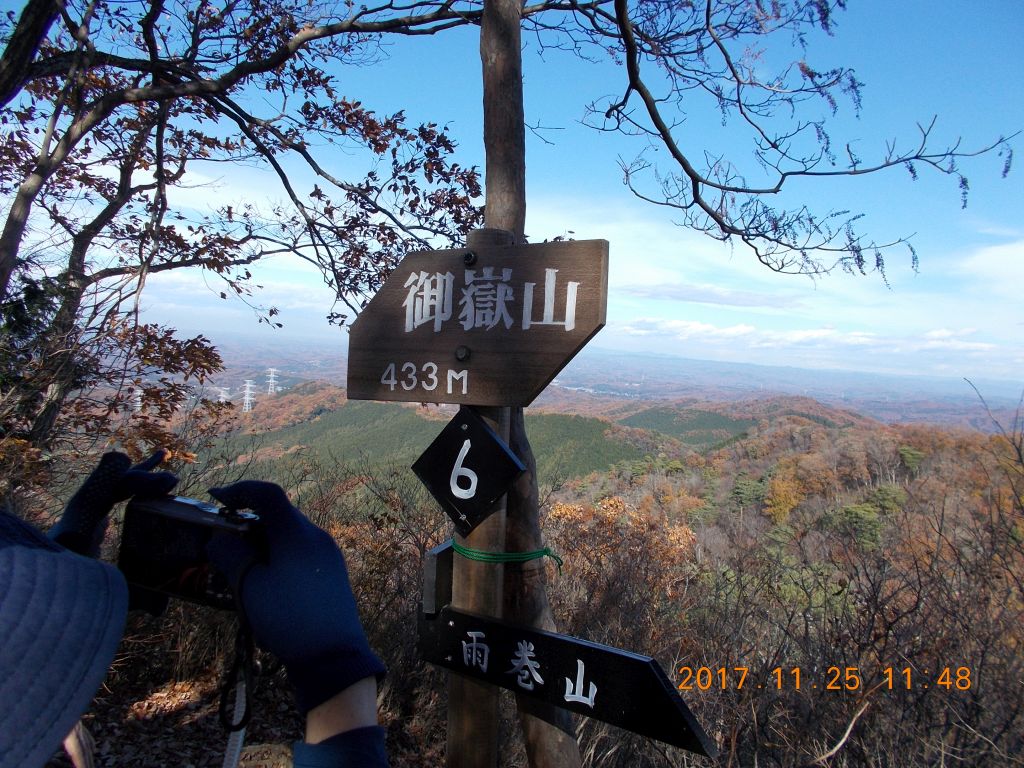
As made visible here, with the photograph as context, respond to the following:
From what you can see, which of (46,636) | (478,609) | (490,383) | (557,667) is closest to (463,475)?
(490,383)

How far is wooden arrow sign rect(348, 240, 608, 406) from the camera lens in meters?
1.73

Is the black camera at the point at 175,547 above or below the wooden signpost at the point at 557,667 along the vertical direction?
above

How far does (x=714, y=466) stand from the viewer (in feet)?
65.5

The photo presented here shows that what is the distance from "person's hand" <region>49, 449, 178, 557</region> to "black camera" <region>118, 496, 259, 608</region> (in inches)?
1.2

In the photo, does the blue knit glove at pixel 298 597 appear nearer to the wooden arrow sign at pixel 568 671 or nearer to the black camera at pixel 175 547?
the black camera at pixel 175 547

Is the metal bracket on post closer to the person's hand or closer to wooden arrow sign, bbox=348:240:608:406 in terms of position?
wooden arrow sign, bbox=348:240:608:406

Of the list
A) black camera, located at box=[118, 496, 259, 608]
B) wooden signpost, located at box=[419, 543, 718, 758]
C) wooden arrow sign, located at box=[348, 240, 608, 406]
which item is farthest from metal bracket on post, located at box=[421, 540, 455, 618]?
black camera, located at box=[118, 496, 259, 608]

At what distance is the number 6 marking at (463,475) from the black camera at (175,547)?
0.95m

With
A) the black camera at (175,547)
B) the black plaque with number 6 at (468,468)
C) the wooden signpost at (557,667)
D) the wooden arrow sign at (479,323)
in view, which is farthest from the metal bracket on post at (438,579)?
the black camera at (175,547)

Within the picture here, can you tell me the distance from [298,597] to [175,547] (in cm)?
33

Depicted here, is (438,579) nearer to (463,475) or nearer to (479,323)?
(463,475)

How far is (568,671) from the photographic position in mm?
1706

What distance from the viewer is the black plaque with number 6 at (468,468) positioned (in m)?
1.82

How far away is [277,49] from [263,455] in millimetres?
4474
